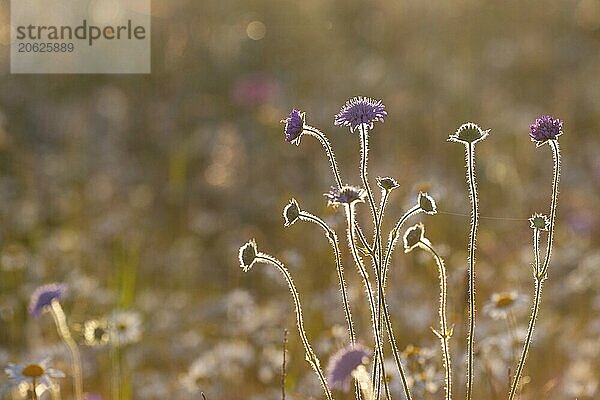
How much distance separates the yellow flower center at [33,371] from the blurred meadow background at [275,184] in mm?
251

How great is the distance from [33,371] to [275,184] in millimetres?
3018

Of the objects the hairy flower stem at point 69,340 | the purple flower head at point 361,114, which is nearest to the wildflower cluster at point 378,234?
the purple flower head at point 361,114

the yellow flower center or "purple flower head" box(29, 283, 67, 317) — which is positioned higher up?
"purple flower head" box(29, 283, 67, 317)

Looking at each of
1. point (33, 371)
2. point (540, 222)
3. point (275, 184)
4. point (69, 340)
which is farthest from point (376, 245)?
point (275, 184)

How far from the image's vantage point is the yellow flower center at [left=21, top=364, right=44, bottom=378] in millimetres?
1871

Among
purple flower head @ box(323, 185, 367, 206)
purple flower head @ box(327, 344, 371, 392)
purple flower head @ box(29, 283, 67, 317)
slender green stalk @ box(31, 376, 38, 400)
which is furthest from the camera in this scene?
purple flower head @ box(29, 283, 67, 317)

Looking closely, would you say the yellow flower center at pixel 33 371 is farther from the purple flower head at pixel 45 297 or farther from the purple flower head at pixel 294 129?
the purple flower head at pixel 294 129

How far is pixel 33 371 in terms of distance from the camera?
1882mm

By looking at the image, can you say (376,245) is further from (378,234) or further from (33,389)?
(33,389)

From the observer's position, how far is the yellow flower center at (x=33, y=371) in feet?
6.14

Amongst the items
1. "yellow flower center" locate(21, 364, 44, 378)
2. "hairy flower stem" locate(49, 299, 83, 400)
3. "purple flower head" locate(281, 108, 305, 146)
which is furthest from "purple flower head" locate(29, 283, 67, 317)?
"purple flower head" locate(281, 108, 305, 146)

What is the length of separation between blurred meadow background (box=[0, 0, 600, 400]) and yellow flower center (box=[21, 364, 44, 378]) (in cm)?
25

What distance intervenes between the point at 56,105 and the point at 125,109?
1.41ft

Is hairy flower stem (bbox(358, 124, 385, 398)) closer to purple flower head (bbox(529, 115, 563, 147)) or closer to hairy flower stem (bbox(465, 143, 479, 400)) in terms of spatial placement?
hairy flower stem (bbox(465, 143, 479, 400))
